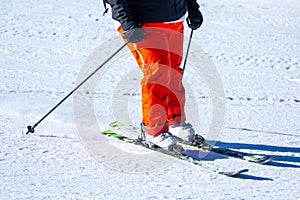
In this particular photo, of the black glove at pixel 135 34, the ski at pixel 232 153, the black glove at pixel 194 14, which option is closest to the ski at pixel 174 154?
the ski at pixel 232 153

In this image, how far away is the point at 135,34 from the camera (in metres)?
3.92

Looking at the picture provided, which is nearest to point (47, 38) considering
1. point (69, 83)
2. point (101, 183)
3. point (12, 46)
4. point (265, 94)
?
point (12, 46)

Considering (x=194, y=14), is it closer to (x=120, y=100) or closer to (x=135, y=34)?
(x=135, y=34)

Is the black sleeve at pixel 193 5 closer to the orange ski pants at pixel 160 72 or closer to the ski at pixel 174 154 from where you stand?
the orange ski pants at pixel 160 72

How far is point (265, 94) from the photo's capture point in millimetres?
5469

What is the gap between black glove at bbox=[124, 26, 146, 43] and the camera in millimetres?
3922

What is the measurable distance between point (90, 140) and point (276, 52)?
2.90m

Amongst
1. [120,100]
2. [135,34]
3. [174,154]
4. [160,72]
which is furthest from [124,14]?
[120,100]

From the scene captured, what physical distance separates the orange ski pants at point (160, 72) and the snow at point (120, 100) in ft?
0.85

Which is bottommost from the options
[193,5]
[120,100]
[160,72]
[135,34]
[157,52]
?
[120,100]

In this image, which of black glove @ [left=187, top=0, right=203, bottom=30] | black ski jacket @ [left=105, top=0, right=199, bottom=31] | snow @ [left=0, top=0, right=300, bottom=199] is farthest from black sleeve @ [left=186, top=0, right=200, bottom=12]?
snow @ [left=0, top=0, right=300, bottom=199]

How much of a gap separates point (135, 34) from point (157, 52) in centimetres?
21

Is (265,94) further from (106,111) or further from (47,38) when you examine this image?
(47,38)

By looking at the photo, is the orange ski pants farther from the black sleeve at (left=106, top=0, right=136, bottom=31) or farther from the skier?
the black sleeve at (left=106, top=0, right=136, bottom=31)
